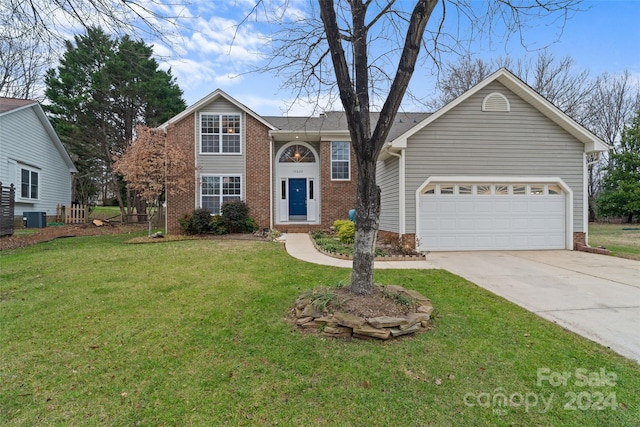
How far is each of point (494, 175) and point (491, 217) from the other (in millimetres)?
1373

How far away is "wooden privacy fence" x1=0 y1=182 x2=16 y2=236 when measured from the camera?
1125 centimetres

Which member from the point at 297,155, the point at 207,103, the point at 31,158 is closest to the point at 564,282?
the point at 297,155

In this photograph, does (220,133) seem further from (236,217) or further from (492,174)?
(492,174)

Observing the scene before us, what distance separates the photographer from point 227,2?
4414mm

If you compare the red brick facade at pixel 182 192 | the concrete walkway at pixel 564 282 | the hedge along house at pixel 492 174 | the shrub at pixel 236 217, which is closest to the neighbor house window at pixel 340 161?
the hedge along house at pixel 492 174

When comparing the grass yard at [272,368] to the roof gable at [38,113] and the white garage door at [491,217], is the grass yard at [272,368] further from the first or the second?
the roof gable at [38,113]

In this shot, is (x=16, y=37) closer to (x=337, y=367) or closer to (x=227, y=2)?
(x=227, y=2)

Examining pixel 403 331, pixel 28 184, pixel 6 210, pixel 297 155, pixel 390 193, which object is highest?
pixel 297 155

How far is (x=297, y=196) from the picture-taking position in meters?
14.9

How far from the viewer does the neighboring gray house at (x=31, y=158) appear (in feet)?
47.0

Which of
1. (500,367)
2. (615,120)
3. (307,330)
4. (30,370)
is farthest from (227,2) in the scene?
(615,120)

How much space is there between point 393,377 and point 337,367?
20.8 inches

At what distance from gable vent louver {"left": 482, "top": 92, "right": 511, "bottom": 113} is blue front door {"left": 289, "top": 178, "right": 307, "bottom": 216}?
8121 millimetres

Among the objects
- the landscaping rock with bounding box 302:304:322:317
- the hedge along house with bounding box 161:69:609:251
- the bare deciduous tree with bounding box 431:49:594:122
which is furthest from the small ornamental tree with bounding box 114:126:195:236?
the bare deciduous tree with bounding box 431:49:594:122
